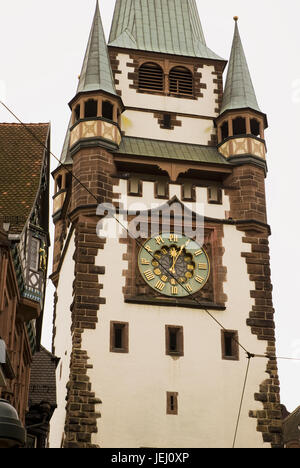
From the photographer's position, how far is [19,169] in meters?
21.6

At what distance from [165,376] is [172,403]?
0.73 meters

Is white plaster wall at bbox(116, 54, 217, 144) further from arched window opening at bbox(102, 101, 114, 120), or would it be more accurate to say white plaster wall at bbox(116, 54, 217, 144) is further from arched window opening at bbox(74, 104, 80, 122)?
arched window opening at bbox(74, 104, 80, 122)

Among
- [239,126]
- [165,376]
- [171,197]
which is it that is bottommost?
[165,376]

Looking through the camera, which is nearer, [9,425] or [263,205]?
[9,425]

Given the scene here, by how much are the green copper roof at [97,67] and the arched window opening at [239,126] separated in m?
3.72

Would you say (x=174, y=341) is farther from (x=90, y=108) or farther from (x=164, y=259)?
(x=90, y=108)

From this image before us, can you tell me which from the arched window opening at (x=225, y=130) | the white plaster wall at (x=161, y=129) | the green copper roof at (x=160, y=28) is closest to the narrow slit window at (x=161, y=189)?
the white plaster wall at (x=161, y=129)

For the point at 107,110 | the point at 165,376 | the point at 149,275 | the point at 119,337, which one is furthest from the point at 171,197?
the point at 165,376

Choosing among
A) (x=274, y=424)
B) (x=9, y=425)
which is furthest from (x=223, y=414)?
(x=9, y=425)

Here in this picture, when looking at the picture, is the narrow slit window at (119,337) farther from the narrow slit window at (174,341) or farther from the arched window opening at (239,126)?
the arched window opening at (239,126)

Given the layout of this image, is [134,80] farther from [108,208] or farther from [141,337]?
[141,337]

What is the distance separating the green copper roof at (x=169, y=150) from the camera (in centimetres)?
2950

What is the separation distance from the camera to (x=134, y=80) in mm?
31688

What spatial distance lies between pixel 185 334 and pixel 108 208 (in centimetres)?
415
